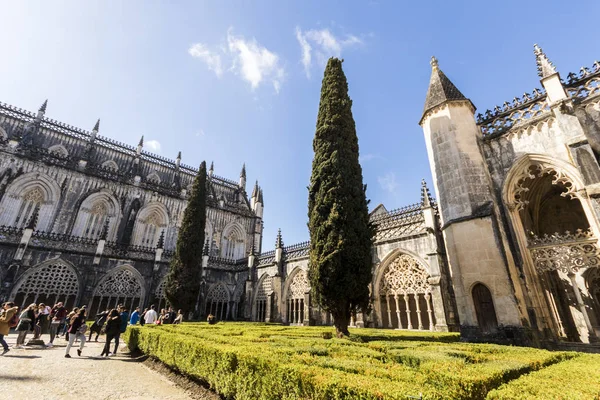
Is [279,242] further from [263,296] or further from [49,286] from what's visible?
[49,286]

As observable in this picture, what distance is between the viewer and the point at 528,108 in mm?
10180

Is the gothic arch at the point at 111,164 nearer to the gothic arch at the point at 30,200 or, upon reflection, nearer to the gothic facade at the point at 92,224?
the gothic facade at the point at 92,224

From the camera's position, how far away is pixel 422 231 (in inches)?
557

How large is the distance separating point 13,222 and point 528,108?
32.6 metres

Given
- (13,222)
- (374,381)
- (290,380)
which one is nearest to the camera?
(374,381)

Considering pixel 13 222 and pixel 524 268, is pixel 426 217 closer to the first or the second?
pixel 524 268

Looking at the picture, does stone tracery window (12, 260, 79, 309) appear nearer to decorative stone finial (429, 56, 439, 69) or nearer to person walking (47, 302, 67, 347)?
person walking (47, 302, 67, 347)

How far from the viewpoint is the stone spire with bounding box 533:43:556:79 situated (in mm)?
9816

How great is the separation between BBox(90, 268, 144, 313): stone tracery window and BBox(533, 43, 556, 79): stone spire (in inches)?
1051

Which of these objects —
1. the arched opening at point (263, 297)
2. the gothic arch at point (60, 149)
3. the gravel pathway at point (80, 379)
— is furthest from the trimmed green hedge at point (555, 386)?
the gothic arch at point (60, 149)

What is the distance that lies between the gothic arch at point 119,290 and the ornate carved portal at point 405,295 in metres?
18.0

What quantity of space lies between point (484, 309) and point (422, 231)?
19.1 feet

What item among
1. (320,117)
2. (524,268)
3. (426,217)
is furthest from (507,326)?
(320,117)

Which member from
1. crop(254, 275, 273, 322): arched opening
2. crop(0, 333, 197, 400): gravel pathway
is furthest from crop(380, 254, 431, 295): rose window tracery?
crop(0, 333, 197, 400): gravel pathway
